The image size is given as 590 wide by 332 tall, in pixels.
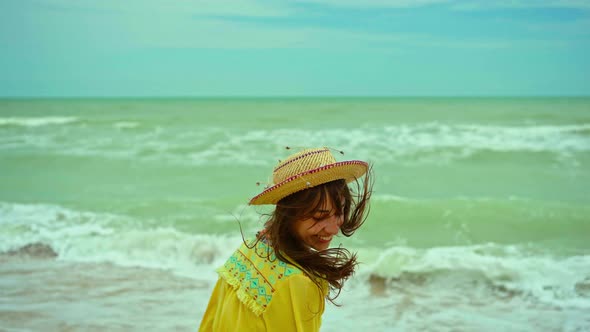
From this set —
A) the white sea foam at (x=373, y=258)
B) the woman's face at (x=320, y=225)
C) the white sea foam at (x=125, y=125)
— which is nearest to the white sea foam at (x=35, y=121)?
the white sea foam at (x=125, y=125)

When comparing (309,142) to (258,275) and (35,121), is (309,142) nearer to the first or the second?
(35,121)

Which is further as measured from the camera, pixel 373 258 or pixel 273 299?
pixel 373 258

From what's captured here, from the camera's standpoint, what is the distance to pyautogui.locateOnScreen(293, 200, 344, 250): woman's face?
162cm

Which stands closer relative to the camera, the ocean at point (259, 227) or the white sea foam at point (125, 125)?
the ocean at point (259, 227)

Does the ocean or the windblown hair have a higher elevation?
the windblown hair

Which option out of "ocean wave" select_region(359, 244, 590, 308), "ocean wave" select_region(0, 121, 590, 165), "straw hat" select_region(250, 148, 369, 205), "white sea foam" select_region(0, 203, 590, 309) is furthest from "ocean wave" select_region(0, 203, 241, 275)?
"ocean wave" select_region(0, 121, 590, 165)

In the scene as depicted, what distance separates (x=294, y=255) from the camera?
162 centimetres

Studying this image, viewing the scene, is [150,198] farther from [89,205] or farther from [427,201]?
[427,201]

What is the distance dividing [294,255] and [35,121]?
76.6ft

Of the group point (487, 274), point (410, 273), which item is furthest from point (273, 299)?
point (487, 274)

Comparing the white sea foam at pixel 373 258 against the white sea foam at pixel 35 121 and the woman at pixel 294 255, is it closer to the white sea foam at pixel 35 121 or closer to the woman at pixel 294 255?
the woman at pixel 294 255

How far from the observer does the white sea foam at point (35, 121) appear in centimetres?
2208

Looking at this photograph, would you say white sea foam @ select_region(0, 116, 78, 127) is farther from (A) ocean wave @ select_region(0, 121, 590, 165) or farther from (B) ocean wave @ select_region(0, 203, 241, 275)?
(B) ocean wave @ select_region(0, 203, 241, 275)

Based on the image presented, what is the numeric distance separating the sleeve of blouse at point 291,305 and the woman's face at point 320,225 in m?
0.13
